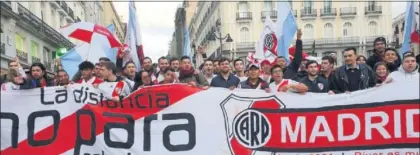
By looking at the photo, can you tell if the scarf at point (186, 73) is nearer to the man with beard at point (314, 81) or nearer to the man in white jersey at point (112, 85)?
the man in white jersey at point (112, 85)

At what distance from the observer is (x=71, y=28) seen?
9492 millimetres

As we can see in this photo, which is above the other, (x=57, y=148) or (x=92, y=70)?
(x=92, y=70)

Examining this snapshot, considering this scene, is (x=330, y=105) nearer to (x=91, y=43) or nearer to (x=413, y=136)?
(x=413, y=136)

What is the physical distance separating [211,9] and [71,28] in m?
57.4

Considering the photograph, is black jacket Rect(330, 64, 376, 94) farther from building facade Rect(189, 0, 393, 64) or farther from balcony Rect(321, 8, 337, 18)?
balcony Rect(321, 8, 337, 18)

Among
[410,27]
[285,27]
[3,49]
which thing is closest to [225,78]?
[285,27]

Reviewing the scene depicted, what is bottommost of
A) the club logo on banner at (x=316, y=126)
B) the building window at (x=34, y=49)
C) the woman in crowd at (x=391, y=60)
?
the club logo on banner at (x=316, y=126)

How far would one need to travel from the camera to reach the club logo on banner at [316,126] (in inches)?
221

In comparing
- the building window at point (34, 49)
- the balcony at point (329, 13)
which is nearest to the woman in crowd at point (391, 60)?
the building window at point (34, 49)

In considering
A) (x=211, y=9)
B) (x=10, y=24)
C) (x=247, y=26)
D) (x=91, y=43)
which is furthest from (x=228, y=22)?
(x=91, y=43)

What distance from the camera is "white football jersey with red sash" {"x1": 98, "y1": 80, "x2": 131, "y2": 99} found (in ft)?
19.9

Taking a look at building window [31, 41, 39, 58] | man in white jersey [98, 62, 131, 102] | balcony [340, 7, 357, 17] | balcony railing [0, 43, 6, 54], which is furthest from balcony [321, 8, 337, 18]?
man in white jersey [98, 62, 131, 102]

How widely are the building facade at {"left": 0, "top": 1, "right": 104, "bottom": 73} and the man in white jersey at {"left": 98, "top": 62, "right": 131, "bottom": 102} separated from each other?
72.3ft

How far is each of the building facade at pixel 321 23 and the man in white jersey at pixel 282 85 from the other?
50.0 meters
